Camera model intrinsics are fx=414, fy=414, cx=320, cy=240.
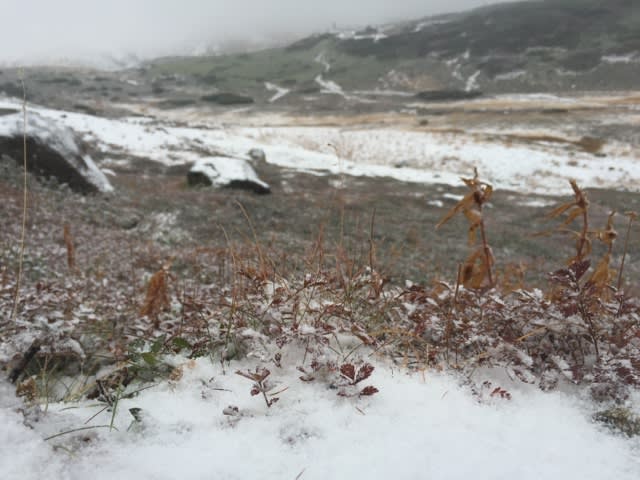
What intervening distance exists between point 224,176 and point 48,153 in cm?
551

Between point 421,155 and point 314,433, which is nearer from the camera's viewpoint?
point 314,433

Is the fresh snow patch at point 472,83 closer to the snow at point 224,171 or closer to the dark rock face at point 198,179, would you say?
the snow at point 224,171

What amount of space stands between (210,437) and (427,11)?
19808 centimetres

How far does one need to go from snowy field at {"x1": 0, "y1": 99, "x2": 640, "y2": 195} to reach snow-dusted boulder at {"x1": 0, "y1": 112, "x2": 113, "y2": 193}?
5690mm

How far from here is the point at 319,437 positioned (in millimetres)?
1401

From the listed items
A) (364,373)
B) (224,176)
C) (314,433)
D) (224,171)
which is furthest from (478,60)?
(314,433)

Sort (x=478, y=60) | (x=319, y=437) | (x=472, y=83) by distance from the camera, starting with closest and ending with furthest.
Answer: (x=319, y=437)
(x=472, y=83)
(x=478, y=60)

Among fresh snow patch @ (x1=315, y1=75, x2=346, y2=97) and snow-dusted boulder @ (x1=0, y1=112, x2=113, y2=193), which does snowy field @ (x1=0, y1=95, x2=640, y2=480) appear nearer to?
snow-dusted boulder @ (x1=0, y1=112, x2=113, y2=193)

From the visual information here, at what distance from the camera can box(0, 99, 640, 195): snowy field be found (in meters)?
A: 20.5

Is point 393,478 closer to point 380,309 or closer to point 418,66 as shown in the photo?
point 380,309

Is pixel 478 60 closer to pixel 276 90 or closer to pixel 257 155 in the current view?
pixel 276 90

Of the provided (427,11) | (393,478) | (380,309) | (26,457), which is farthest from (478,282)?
(427,11)

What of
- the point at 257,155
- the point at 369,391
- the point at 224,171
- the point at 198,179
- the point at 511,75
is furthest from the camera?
the point at 511,75

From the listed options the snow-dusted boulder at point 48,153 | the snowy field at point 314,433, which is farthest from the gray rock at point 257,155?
the snowy field at point 314,433
